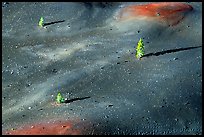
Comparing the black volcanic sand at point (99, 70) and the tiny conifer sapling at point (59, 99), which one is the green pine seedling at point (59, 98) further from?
the black volcanic sand at point (99, 70)

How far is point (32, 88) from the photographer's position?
991 inches

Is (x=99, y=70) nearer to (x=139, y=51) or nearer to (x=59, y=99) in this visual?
(x=139, y=51)

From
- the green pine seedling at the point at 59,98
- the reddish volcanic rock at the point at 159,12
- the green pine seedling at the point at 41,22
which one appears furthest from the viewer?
the reddish volcanic rock at the point at 159,12

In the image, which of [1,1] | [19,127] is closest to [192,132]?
[19,127]

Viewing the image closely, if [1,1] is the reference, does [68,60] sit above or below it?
below

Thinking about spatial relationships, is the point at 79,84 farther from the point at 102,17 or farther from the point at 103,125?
the point at 102,17

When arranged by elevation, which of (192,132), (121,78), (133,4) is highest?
(133,4)

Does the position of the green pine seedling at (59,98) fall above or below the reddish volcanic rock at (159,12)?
below

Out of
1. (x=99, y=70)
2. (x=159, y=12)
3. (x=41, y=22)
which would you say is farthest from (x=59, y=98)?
(x=159, y=12)

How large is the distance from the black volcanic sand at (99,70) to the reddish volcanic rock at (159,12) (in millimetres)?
732

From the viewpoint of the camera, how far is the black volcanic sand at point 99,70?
883 inches

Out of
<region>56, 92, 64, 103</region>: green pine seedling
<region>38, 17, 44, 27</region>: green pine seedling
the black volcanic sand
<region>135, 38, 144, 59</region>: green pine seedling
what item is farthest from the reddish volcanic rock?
<region>56, 92, 64, 103</region>: green pine seedling

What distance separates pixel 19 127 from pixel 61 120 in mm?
2452

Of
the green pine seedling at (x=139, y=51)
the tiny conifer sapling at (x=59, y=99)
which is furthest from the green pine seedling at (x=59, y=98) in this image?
the green pine seedling at (x=139, y=51)
